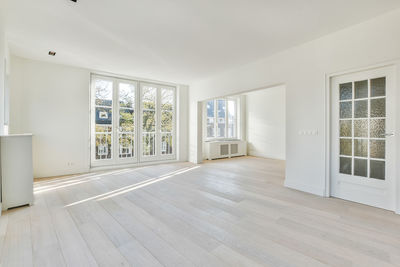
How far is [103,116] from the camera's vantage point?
5.41m

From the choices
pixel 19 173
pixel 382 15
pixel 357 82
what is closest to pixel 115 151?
pixel 19 173

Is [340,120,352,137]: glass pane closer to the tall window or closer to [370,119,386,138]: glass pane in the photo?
[370,119,386,138]: glass pane

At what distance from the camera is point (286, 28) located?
120 inches

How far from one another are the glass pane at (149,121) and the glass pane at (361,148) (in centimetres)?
516

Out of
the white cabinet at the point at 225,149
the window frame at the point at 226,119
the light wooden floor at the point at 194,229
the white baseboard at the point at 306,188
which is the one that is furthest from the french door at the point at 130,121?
the white baseboard at the point at 306,188

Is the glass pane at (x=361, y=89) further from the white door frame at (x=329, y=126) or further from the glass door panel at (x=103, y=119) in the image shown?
the glass door panel at (x=103, y=119)

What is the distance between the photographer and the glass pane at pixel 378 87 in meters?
2.82

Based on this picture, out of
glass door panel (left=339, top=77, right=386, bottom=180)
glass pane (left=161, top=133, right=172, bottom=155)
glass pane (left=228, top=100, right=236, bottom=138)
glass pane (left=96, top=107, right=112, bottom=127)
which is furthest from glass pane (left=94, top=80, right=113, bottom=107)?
glass door panel (left=339, top=77, right=386, bottom=180)

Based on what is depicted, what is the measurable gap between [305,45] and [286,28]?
76 centimetres

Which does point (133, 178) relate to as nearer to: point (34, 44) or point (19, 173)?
point (19, 173)

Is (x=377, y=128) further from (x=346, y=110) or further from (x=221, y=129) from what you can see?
(x=221, y=129)

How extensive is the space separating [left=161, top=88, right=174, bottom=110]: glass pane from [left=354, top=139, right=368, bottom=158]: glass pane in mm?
5172

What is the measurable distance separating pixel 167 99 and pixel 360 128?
5.24m

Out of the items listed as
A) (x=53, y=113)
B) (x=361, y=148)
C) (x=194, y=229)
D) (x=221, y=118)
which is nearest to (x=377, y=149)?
(x=361, y=148)
